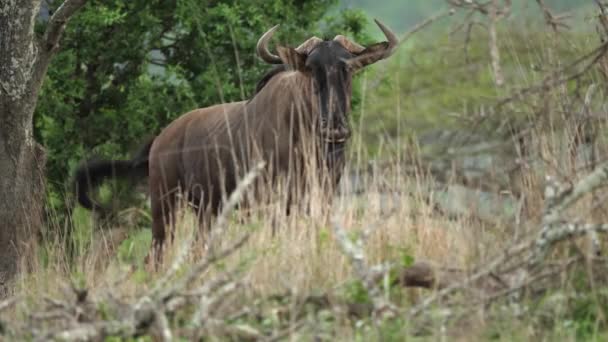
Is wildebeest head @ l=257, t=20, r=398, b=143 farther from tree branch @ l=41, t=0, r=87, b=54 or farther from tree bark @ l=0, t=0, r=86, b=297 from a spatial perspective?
tree bark @ l=0, t=0, r=86, b=297

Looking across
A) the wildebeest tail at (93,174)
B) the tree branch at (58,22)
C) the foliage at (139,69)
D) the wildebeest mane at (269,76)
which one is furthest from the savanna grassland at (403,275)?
the foliage at (139,69)

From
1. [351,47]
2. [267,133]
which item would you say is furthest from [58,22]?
[351,47]

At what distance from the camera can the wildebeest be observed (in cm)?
1062

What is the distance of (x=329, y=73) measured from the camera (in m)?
10.8

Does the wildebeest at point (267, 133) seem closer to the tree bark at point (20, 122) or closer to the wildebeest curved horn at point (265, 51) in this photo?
the wildebeest curved horn at point (265, 51)

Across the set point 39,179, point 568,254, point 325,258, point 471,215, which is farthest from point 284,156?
point 568,254

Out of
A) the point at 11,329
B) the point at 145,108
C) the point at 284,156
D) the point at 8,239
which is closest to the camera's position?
the point at 11,329

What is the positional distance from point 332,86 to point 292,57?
0.54 meters

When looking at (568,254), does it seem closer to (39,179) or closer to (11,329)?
(11,329)

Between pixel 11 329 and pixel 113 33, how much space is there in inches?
346

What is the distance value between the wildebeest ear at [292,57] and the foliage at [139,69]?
3.23 meters

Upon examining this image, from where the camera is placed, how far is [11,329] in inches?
252

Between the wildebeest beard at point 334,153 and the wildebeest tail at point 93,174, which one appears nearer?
the wildebeest beard at point 334,153

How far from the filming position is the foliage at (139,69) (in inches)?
570
